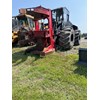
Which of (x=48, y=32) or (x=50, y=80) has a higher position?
(x=48, y=32)

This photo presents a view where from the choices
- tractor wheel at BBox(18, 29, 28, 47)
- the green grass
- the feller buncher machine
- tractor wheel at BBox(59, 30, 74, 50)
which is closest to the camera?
the green grass

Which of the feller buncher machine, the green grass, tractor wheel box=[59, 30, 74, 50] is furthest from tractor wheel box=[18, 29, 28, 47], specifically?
the green grass

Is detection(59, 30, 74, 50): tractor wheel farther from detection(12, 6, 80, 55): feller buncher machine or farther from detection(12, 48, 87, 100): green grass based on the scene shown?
detection(12, 48, 87, 100): green grass

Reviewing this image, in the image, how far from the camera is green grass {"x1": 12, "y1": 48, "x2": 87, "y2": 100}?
104 centimetres

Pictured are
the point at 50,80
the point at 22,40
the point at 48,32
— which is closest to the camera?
the point at 50,80

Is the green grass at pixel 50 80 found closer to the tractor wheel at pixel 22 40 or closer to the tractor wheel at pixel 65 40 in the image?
the tractor wheel at pixel 65 40

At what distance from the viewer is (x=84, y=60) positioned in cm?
157

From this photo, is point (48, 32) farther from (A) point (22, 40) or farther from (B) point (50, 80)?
(B) point (50, 80)

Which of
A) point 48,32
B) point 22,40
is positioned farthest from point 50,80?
point 22,40

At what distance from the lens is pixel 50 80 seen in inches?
49.1
